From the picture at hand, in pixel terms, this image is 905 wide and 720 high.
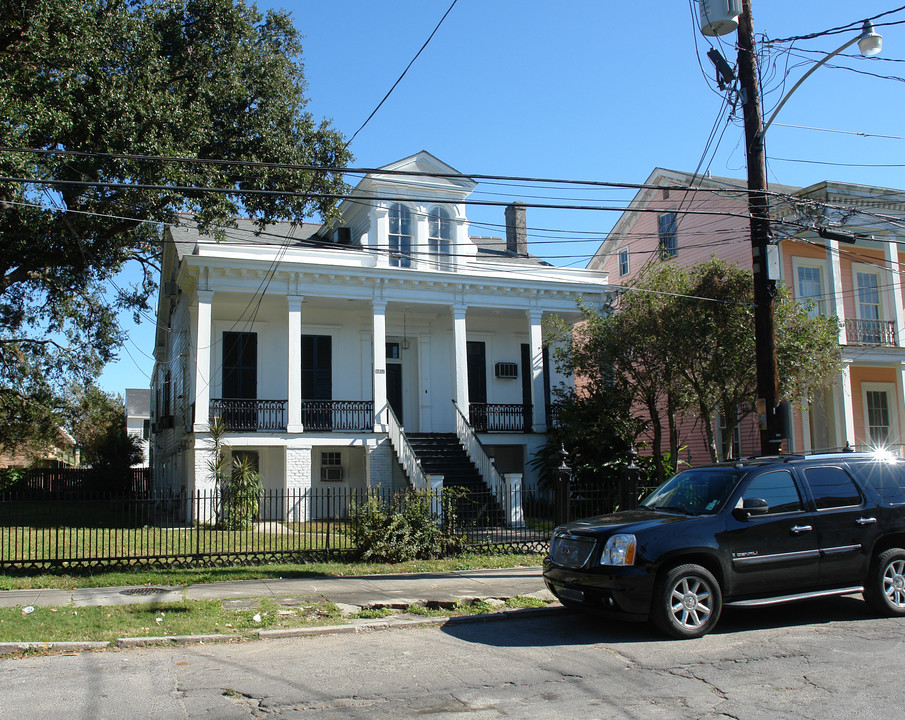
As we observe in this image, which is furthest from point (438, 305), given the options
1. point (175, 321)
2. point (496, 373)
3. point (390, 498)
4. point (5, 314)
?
point (5, 314)

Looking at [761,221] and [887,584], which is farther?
[761,221]

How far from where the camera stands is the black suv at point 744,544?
24.6 feet

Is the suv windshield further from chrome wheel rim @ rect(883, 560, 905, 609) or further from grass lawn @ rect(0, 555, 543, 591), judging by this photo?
grass lawn @ rect(0, 555, 543, 591)

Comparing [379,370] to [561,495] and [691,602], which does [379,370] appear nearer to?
[561,495]

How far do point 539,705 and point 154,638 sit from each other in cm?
430

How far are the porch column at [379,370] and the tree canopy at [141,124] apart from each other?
398 cm

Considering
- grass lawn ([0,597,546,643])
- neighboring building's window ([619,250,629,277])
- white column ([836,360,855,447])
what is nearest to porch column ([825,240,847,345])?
white column ([836,360,855,447])

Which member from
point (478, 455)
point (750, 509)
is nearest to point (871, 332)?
point (478, 455)

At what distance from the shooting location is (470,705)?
18.4 feet

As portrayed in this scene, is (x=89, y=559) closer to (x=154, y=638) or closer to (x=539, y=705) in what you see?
(x=154, y=638)

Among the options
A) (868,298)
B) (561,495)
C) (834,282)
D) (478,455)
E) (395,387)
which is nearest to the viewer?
(561,495)

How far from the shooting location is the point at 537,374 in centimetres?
2186

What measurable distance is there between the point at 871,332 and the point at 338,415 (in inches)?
619

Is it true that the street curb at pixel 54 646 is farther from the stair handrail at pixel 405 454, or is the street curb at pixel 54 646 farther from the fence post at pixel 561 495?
the stair handrail at pixel 405 454
